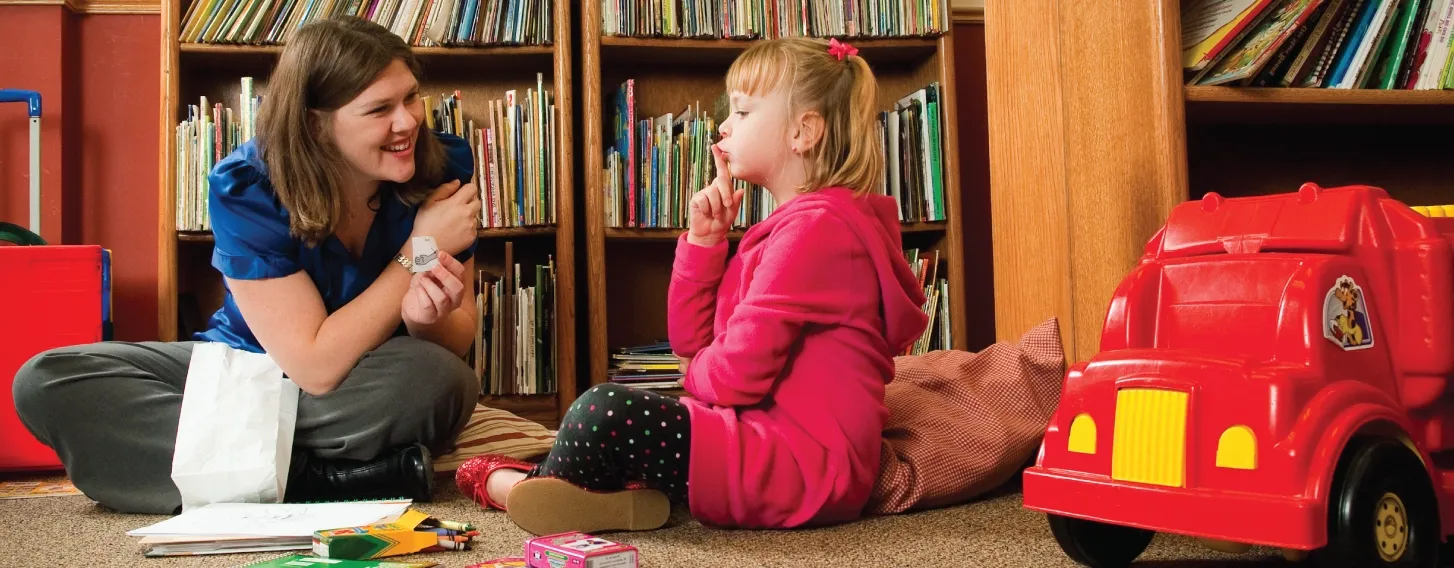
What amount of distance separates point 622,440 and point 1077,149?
0.84 meters

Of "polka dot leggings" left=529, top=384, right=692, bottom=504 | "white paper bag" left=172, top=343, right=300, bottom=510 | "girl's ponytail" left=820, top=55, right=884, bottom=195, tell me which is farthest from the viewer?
"white paper bag" left=172, top=343, right=300, bottom=510

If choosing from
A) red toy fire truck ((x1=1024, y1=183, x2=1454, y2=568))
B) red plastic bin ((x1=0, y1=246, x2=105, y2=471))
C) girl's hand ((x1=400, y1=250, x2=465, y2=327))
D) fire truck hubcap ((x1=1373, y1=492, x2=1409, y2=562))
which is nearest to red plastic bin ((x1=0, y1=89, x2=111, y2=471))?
red plastic bin ((x1=0, y1=246, x2=105, y2=471))

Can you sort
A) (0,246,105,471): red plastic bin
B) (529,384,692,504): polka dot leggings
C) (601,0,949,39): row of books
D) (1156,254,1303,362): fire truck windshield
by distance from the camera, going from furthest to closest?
(601,0,949,39): row of books → (0,246,105,471): red plastic bin → (529,384,692,504): polka dot leggings → (1156,254,1303,362): fire truck windshield

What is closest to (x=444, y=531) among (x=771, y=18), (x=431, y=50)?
(x=431, y=50)

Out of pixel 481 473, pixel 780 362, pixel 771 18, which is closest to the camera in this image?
pixel 780 362

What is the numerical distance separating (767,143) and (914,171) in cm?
115

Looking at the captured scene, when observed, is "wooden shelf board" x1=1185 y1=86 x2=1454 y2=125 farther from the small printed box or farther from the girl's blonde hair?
the small printed box

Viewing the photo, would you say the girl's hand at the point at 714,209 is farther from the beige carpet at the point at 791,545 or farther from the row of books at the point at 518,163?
the row of books at the point at 518,163

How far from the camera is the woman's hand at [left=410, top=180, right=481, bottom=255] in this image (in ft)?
5.08

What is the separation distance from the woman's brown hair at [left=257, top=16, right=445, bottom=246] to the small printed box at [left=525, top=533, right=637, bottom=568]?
0.67 meters

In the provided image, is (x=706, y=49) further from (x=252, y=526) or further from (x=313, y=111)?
(x=252, y=526)

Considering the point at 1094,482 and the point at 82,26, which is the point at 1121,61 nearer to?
the point at 1094,482

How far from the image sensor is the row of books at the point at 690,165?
2.30 meters

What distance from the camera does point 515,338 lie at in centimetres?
228
